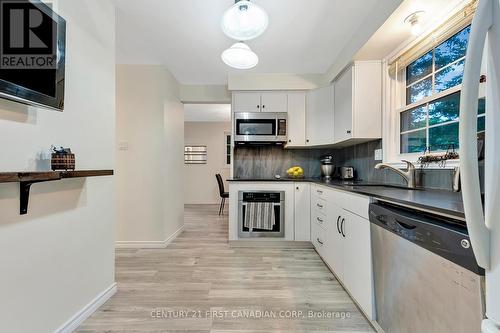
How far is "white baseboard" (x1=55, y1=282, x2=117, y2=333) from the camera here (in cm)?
144

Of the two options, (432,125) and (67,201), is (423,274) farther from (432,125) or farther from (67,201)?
(67,201)

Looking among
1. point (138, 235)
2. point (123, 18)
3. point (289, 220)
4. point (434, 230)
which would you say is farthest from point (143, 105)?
point (434, 230)

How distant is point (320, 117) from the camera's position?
3328 mm

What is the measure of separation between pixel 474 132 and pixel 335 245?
1.78m

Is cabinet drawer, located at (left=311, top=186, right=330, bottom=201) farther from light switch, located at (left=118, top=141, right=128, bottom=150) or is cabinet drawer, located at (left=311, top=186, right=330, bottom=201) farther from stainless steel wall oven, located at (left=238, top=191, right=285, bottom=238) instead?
light switch, located at (left=118, top=141, right=128, bottom=150)

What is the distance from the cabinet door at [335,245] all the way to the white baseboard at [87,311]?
1884mm

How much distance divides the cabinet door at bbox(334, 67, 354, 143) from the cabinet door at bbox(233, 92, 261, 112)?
1.07 m

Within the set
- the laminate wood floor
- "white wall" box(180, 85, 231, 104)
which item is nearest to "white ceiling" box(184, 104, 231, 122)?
"white wall" box(180, 85, 231, 104)

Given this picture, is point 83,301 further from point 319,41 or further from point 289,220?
point 319,41

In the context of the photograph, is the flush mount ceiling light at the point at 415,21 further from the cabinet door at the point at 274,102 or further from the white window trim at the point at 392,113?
the cabinet door at the point at 274,102

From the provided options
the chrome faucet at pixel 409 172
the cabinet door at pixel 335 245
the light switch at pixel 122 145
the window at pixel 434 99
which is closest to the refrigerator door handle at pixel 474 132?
the window at pixel 434 99

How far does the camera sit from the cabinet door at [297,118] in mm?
3393

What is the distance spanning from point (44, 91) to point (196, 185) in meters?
5.69

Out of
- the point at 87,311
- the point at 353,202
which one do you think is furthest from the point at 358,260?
the point at 87,311
